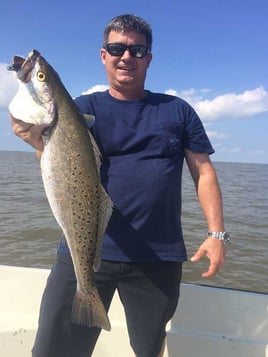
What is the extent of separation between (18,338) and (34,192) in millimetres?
14881

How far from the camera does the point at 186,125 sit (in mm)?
2916

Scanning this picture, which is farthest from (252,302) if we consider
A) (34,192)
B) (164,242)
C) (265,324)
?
(34,192)

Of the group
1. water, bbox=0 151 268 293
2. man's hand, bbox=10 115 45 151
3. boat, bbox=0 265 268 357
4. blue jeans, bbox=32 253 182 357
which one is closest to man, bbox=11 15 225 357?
blue jeans, bbox=32 253 182 357

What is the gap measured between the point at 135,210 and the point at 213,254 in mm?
672

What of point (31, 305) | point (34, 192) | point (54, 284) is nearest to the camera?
point (54, 284)

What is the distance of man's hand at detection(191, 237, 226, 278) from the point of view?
276 centimetres

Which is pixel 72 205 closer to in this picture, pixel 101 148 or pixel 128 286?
pixel 101 148

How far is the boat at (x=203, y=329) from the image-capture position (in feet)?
11.8

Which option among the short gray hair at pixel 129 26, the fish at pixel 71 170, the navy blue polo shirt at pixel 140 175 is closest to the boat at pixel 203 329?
the navy blue polo shirt at pixel 140 175

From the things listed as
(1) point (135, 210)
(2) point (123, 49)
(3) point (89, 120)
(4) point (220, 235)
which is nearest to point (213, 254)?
(4) point (220, 235)

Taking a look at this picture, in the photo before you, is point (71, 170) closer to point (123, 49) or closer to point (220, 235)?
point (123, 49)

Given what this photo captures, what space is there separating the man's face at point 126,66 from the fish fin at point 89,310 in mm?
1486

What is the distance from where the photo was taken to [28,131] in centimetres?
232

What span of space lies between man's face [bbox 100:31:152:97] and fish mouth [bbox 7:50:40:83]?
0.71 metres
